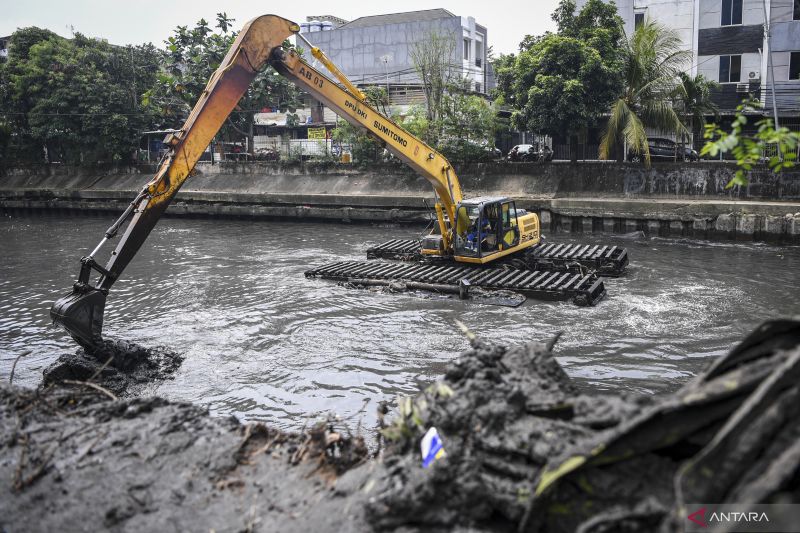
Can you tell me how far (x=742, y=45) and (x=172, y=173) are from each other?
26523 mm

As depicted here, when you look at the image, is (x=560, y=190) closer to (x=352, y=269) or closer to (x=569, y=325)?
(x=352, y=269)

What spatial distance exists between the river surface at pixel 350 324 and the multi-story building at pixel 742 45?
11.3 m

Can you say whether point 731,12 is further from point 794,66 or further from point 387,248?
point 387,248

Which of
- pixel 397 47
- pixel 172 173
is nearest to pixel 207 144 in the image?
pixel 172 173

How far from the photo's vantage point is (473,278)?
14.3m

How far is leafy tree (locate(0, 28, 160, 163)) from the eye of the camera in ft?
113

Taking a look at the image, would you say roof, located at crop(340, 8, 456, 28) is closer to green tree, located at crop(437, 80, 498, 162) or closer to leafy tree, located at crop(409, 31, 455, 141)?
leafy tree, located at crop(409, 31, 455, 141)

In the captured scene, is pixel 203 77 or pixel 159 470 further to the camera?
pixel 203 77

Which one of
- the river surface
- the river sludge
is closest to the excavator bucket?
the river surface

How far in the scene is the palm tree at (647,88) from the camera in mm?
23703

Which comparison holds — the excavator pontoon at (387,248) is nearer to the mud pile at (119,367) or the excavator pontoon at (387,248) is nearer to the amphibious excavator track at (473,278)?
the amphibious excavator track at (473,278)

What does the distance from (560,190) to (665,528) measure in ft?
76.7

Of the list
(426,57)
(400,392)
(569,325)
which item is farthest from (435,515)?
(426,57)

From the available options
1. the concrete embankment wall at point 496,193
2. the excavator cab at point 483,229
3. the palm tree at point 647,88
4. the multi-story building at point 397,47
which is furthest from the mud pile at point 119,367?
the multi-story building at point 397,47
